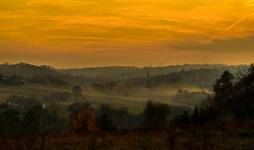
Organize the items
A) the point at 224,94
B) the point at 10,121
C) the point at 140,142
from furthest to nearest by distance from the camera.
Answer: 1. the point at 10,121
2. the point at 224,94
3. the point at 140,142

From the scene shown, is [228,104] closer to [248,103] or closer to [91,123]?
[248,103]

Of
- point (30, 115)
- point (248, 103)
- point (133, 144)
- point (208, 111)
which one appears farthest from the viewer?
point (30, 115)

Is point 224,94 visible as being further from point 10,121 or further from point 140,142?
point 10,121

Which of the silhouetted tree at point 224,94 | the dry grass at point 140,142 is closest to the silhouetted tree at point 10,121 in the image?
the silhouetted tree at point 224,94

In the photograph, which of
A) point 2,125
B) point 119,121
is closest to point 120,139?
point 2,125

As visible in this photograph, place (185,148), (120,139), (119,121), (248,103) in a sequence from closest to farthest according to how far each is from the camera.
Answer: (185,148) → (120,139) → (248,103) → (119,121)

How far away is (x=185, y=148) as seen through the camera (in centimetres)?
2133

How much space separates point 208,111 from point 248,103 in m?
16.3

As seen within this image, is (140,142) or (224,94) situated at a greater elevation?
(224,94)

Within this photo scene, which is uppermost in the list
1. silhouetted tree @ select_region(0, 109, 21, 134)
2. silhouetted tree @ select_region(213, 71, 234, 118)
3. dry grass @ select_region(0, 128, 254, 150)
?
silhouetted tree @ select_region(213, 71, 234, 118)

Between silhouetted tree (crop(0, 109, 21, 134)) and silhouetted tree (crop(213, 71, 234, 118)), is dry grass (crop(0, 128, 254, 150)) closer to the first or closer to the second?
silhouetted tree (crop(213, 71, 234, 118))

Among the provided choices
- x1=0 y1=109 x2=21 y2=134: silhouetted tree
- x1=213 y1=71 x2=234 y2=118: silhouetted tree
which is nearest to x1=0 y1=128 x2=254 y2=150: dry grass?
x1=213 y1=71 x2=234 y2=118: silhouetted tree

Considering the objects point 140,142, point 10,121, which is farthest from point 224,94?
point 10,121

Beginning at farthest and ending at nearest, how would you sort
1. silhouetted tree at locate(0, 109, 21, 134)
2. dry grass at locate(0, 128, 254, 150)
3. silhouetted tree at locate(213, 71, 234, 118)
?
silhouetted tree at locate(0, 109, 21, 134) < silhouetted tree at locate(213, 71, 234, 118) < dry grass at locate(0, 128, 254, 150)
